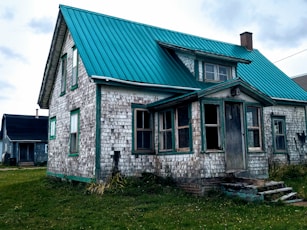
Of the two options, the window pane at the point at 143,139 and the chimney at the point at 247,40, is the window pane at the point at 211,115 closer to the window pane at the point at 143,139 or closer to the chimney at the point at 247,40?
the window pane at the point at 143,139

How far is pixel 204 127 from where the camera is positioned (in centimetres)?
1158

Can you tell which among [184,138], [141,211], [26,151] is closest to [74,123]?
[184,138]

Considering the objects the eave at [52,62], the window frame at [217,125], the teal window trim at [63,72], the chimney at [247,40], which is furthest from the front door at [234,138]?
the chimney at [247,40]

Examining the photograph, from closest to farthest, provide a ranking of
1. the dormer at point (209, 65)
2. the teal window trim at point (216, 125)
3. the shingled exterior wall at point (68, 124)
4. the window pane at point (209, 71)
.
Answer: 1. the teal window trim at point (216, 125)
2. the shingled exterior wall at point (68, 124)
3. the dormer at point (209, 65)
4. the window pane at point (209, 71)

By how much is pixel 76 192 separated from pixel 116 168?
1.65 metres

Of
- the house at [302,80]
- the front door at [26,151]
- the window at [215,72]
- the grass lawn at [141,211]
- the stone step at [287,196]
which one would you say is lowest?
the grass lawn at [141,211]

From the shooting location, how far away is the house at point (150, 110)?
12.0m

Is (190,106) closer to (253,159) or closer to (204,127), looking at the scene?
(204,127)

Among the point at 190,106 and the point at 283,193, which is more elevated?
the point at 190,106

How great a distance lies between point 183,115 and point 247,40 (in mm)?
13033

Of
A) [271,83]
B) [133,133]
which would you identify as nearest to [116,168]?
[133,133]

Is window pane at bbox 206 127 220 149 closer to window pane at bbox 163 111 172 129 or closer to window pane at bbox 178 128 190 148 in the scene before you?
window pane at bbox 178 128 190 148

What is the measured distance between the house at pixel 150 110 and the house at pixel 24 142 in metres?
20.6

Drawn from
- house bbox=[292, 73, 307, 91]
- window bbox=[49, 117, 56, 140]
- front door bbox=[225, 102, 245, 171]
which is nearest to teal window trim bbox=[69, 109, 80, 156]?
window bbox=[49, 117, 56, 140]
